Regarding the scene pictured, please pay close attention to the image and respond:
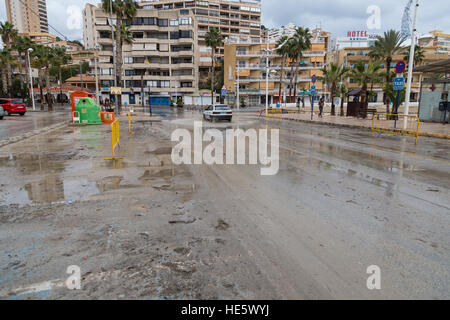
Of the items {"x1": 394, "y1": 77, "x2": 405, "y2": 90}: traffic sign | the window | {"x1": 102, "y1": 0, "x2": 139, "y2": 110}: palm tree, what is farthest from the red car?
the window

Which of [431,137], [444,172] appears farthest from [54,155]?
[431,137]

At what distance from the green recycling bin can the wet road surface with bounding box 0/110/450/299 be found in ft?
57.1

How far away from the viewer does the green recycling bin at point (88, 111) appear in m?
25.1

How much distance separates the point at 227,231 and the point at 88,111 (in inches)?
950

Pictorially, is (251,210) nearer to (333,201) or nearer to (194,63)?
(333,201)

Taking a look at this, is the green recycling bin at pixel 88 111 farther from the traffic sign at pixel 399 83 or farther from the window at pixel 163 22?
the window at pixel 163 22

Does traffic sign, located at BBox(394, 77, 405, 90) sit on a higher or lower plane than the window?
lower

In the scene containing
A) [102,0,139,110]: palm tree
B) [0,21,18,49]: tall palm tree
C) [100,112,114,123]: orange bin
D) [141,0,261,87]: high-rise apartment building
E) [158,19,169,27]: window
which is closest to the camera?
[100,112,114,123]: orange bin

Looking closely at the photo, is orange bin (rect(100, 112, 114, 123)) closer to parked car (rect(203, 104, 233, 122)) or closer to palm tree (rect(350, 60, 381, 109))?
parked car (rect(203, 104, 233, 122))

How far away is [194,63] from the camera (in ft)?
260

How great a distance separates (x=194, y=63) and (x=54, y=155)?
7172 cm

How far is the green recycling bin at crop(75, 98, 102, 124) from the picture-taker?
82.4 feet

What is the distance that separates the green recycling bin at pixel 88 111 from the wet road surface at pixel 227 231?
17.4m

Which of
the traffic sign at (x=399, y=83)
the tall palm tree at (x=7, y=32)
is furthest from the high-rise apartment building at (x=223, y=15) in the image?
the traffic sign at (x=399, y=83)
